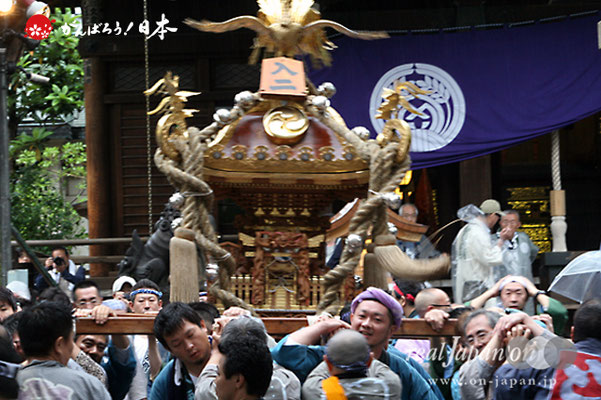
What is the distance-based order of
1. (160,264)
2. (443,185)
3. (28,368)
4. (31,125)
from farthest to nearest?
(31,125)
(443,185)
(160,264)
(28,368)

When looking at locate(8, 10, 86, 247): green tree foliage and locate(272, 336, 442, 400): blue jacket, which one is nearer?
locate(272, 336, 442, 400): blue jacket

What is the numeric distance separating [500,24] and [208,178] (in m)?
5.73

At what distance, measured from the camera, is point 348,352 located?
354 cm

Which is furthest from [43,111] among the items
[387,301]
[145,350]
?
[387,301]

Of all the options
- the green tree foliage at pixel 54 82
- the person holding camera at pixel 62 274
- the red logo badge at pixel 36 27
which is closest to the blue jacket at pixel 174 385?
the red logo badge at pixel 36 27

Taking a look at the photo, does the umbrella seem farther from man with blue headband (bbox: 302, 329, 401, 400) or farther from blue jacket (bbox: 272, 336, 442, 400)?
man with blue headband (bbox: 302, 329, 401, 400)

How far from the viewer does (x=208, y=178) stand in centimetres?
636

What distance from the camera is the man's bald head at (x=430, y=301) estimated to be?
5.75 metres

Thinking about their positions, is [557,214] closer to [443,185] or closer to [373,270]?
[443,185]

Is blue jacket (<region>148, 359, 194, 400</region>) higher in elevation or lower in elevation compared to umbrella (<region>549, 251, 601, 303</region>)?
lower

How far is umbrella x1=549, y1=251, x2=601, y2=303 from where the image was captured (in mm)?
6638

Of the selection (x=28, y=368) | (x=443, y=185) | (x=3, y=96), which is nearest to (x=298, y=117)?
(x=3, y=96)

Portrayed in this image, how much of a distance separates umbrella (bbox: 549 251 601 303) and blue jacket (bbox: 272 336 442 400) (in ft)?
8.06

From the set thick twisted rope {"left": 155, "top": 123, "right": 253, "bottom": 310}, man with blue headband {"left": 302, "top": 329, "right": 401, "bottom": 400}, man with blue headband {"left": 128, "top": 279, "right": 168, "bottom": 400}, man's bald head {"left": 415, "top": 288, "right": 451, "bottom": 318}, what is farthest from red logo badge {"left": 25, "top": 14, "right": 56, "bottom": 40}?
man with blue headband {"left": 302, "top": 329, "right": 401, "bottom": 400}
